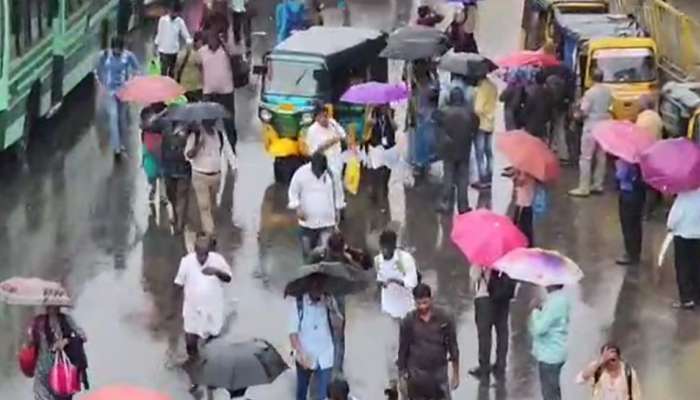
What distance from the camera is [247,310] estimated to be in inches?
786

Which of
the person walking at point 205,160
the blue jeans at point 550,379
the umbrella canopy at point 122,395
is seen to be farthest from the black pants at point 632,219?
the umbrella canopy at point 122,395

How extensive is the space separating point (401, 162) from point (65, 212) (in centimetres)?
421

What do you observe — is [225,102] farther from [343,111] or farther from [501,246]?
[501,246]

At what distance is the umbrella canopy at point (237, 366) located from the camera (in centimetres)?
1409

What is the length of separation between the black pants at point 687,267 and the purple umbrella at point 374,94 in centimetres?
420

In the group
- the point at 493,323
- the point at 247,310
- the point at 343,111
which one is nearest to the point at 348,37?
the point at 343,111

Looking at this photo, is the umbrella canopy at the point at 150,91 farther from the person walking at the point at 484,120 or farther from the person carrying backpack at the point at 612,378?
the person carrying backpack at the point at 612,378

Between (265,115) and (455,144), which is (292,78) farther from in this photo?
(455,144)

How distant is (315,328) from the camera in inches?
629

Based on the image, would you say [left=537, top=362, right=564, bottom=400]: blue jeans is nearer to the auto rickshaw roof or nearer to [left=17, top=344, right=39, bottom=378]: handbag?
[left=17, top=344, right=39, bottom=378]: handbag

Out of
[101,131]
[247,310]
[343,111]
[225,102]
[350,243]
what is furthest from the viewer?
[101,131]

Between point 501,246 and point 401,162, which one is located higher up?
point 501,246

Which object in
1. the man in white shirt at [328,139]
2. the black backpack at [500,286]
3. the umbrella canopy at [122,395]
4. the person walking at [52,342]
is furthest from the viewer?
the man in white shirt at [328,139]

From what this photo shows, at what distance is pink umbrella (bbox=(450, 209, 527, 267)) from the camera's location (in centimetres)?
1655
